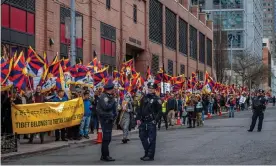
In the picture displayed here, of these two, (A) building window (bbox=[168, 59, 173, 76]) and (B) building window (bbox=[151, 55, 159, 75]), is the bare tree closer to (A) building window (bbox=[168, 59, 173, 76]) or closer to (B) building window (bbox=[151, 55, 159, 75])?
(A) building window (bbox=[168, 59, 173, 76])

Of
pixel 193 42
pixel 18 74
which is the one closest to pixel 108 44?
pixel 18 74

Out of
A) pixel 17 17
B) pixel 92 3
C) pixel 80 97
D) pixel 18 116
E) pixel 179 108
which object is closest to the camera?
pixel 18 116

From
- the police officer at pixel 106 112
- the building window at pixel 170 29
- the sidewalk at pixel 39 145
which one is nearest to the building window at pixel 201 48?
the building window at pixel 170 29

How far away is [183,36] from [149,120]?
4742 centimetres

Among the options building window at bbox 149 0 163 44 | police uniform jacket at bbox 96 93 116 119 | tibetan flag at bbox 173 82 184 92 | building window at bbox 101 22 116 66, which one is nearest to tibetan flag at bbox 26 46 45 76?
police uniform jacket at bbox 96 93 116 119

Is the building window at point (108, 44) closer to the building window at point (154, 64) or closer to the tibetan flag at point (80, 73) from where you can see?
the building window at point (154, 64)

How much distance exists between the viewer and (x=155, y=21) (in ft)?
160

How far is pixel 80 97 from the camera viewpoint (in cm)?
1831

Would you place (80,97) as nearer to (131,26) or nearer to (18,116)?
(18,116)

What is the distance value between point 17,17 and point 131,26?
1693cm

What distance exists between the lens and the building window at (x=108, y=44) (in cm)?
3619

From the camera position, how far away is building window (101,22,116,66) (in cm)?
3619

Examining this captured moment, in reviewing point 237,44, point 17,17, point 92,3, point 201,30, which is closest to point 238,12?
point 237,44

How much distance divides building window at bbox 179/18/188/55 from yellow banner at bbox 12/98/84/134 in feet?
134
